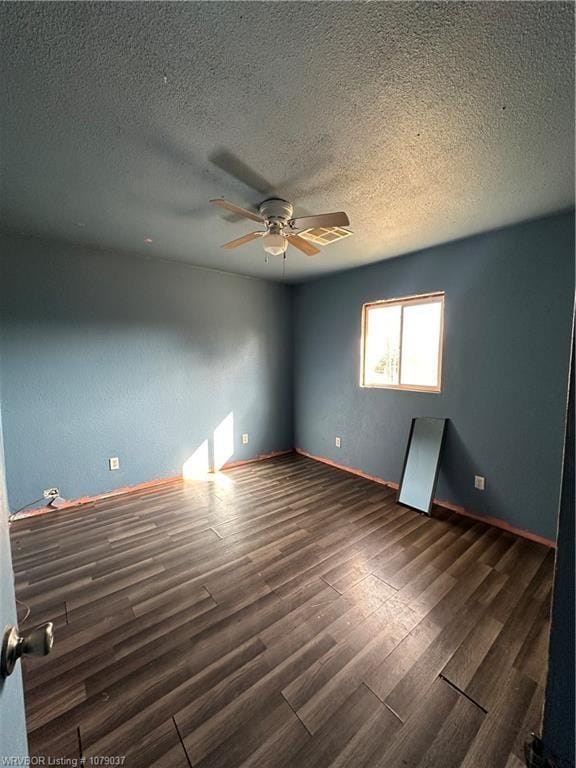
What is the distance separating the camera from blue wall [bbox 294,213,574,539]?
2.16 m

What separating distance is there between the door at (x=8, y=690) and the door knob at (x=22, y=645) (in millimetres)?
17

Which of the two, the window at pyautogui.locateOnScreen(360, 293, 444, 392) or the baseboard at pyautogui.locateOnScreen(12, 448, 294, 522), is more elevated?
the window at pyautogui.locateOnScreen(360, 293, 444, 392)

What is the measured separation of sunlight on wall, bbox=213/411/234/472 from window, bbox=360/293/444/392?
1787 mm

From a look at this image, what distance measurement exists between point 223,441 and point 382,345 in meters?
2.31

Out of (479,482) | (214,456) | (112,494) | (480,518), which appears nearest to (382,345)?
(479,482)

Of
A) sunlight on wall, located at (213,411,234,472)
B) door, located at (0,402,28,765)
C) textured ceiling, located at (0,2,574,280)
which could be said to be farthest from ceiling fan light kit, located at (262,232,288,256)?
sunlight on wall, located at (213,411,234,472)

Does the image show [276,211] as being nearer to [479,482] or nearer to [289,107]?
[289,107]

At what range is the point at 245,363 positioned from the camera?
3.90 meters

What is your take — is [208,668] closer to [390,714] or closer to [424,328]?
[390,714]

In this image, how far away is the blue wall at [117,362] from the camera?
2.52 m

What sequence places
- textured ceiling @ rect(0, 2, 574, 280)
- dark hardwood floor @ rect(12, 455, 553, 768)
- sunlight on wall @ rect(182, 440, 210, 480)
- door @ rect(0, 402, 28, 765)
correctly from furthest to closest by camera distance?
sunlight on wall @ rect(182, 440, 210, 480) → dark hardwood floor @ rect(12, 455, 553, 768) → textured ceiling @ rect(0, 2, 574, 280) → door @ rect(0, 402, 28, 765)

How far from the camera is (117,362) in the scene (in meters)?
2.98

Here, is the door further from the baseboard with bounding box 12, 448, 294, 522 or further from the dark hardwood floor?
the baseboard with bounding box 12, 448, 294, 522

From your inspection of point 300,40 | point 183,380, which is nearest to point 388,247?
point 300,40
